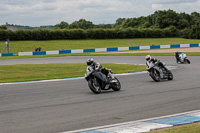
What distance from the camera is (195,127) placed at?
6.45 meters

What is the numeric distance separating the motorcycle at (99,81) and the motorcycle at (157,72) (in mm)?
3256

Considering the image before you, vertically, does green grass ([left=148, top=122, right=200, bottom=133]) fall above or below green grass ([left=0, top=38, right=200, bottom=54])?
below

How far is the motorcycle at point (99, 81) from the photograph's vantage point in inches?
472

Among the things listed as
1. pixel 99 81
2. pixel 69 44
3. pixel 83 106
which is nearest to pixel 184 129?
pixel 83 106

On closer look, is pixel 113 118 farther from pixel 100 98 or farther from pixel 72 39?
pixel 72 39

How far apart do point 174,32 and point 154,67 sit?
75767 millimetres

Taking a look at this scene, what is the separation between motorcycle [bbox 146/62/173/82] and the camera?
15516 millimetres

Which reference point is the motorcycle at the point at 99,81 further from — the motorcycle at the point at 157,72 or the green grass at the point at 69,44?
the green grass at the point at 69,44

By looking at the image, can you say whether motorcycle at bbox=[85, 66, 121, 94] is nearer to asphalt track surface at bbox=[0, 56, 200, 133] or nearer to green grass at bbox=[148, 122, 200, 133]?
asphalt track surface at bbox=[0, 56, 200, 133]

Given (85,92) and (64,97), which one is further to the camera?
(85,92)

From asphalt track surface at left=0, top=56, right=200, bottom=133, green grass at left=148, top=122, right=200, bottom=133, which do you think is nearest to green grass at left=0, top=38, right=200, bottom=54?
asphalt track surface at left=0, top=56, right=200, bottom=133

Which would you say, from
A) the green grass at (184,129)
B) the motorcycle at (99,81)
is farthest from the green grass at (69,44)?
the green grass at (184,129)

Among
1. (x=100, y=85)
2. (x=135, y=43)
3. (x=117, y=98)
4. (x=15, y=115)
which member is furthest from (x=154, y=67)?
(x=135, y=43)

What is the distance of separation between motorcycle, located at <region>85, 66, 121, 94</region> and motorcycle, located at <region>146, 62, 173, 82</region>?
10.7 feet
